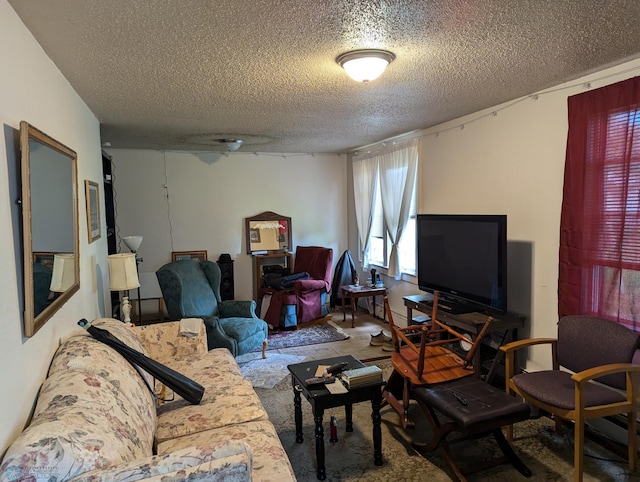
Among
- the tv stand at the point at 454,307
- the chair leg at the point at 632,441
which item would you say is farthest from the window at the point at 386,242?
the chair leg at the point at 632,441

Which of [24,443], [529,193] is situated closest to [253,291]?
[529,193]

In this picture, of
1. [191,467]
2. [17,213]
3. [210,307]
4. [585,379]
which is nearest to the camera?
[191,467]

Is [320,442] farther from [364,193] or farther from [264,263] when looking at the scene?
[364,193]

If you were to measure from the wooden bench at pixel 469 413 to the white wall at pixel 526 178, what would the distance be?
101cm

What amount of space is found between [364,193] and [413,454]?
379cm

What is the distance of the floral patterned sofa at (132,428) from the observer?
1188mm

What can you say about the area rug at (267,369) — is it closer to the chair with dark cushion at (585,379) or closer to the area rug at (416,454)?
the area rug at (416,454)

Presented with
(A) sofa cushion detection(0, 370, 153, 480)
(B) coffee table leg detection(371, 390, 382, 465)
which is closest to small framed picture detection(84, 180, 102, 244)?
(A) sofa cushion detection(0, 370, 153, 480)

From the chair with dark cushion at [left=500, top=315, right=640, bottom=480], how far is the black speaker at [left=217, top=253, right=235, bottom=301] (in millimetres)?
3936

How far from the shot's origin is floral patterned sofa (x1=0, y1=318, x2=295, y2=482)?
119cm

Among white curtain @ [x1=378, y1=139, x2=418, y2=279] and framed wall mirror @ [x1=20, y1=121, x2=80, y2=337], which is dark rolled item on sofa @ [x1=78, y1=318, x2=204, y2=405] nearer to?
framed wall mirror @ [x1=20, y1=121, x2=80, y2=337]

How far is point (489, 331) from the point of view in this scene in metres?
3.14

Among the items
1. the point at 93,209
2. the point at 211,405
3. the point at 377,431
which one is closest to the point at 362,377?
the point at 377,431

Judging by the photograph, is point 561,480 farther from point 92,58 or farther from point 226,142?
point 226,142
